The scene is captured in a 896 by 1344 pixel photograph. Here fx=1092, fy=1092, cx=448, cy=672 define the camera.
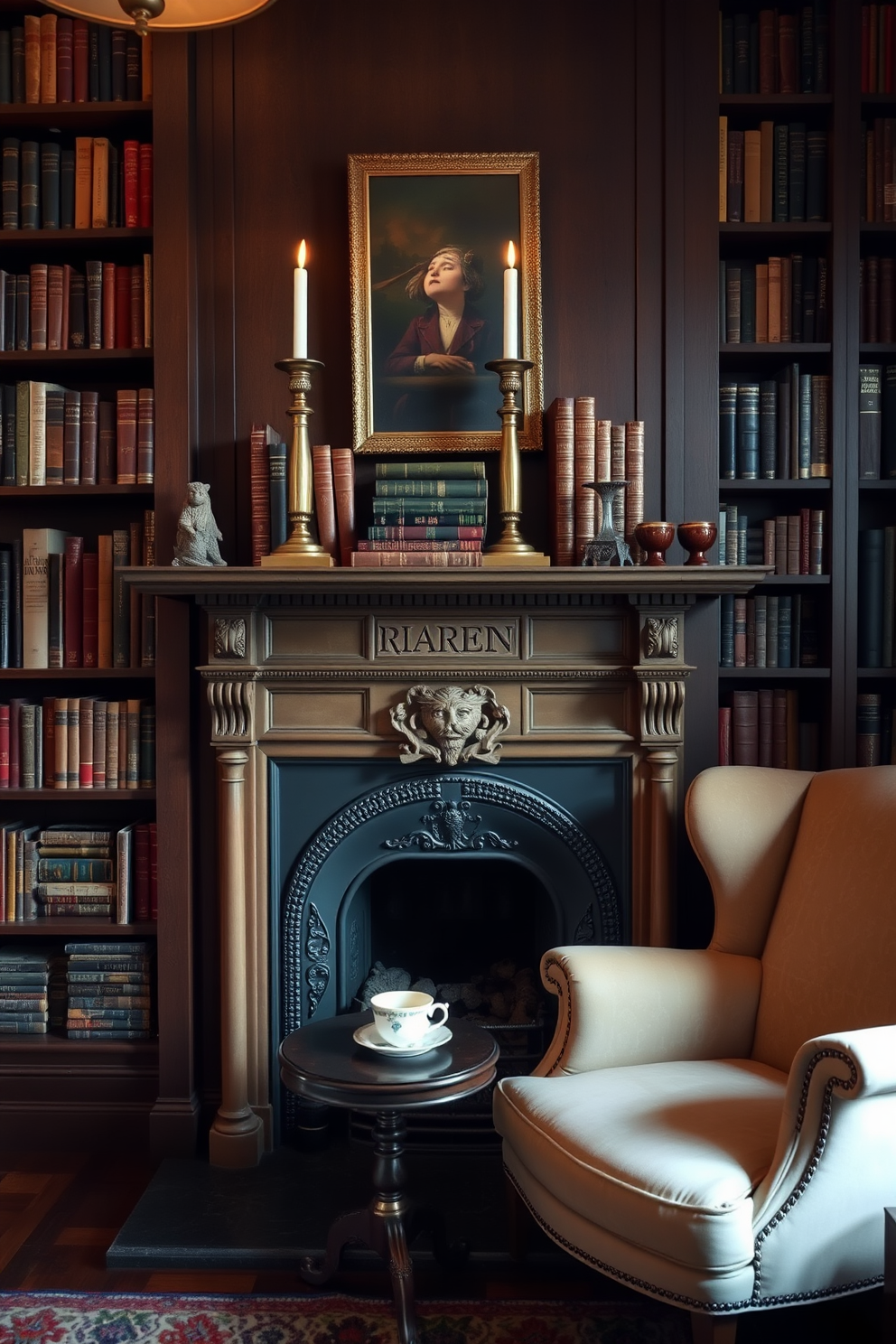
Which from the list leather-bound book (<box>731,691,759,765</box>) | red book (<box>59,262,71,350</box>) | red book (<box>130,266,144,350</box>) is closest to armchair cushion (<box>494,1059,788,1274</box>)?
leather-bound book (<box>731,691,759,765</box>)

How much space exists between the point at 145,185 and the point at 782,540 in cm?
179

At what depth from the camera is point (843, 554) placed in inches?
105

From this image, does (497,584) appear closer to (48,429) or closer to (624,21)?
(48,429)

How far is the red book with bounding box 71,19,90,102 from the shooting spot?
2.67m

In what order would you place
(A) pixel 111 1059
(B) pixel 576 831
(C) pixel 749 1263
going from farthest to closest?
(A) pixel 111 1059 < (B) pixel 576 831 < (C) pixel 749 1263

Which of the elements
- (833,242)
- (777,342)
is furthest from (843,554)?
(833,242)

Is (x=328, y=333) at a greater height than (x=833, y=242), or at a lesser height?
lesser

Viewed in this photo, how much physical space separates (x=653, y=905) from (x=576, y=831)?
0.78 ft

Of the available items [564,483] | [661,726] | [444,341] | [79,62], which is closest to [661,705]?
[661,726]

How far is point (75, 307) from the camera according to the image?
2.74 m

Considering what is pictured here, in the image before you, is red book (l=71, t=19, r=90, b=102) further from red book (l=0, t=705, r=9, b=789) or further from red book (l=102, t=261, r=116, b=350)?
red book (l=0, t=705, r=9, b=789)

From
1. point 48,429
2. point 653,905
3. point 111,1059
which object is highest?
point 48,429

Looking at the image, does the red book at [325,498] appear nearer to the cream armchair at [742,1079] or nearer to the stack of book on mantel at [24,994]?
the cream armchair at [742,1079]

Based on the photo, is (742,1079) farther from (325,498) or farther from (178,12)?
(178,12)
